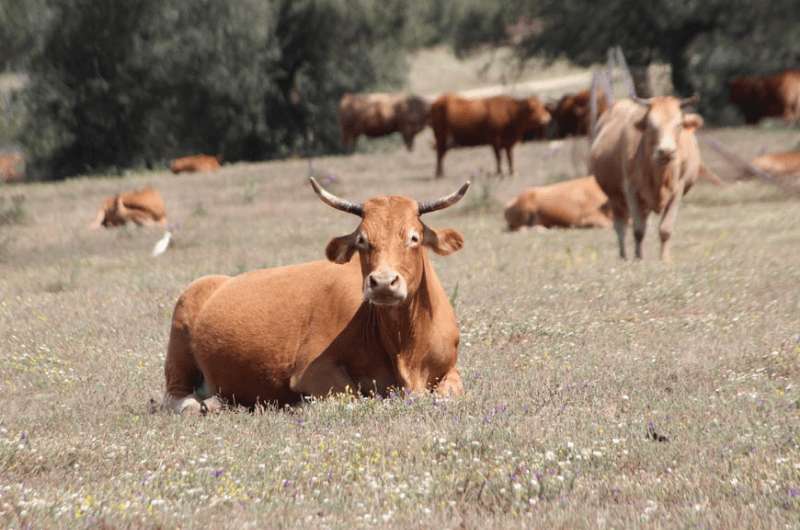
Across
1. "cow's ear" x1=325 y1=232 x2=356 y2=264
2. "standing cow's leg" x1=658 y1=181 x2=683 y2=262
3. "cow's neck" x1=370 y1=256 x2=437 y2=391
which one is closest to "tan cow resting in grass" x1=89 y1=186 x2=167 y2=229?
"standing cow's leg" x1=658 y1=181 x2=683 y2=262

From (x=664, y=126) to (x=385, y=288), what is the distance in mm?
9106

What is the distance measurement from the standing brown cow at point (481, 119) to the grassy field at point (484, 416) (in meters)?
17.2

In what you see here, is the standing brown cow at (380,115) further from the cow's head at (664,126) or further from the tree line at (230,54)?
the cow's head at (664,126)

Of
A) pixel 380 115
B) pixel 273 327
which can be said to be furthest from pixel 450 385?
pixel 380 115

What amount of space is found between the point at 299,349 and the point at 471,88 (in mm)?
67839

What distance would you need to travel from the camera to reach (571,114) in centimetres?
4281

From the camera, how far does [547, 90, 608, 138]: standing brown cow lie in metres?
42.1

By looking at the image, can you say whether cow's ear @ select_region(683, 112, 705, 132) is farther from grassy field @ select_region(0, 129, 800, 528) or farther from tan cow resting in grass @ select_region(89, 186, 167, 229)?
tan cow resting in grass @ select_region(89, 186, 167, 229)

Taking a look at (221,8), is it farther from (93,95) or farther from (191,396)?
(191,396)

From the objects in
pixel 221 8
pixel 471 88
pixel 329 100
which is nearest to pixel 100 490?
pixel 221 8

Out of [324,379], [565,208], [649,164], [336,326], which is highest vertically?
[336,326]

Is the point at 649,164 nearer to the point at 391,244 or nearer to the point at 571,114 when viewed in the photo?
the point at 391,244

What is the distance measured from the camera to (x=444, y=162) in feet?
117

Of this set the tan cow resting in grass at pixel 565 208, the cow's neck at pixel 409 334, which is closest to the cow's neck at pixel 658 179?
the tan cow resting in grass at pixel 565 208
